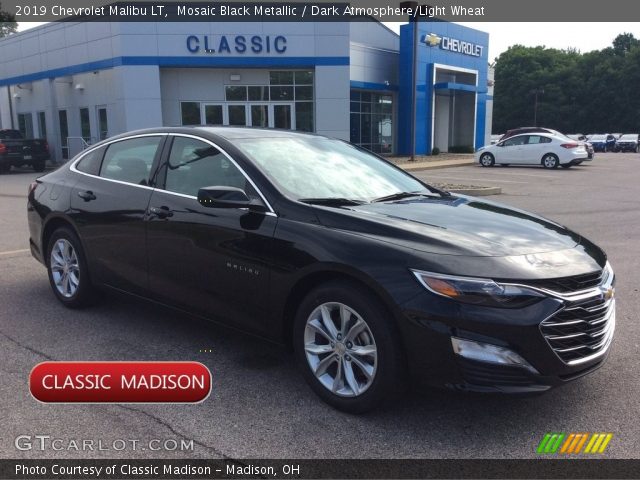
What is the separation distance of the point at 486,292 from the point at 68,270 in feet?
12.8

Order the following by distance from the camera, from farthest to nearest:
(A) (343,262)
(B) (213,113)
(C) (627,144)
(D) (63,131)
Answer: (C) (627,144) → (D) (63,131) → (B) (213,113) → (A) (343,262)

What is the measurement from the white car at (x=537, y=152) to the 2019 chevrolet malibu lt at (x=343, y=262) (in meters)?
21.7

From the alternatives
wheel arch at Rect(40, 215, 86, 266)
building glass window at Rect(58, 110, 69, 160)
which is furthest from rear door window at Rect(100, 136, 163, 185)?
building glass window at Rect(58, 110, 69, 160)

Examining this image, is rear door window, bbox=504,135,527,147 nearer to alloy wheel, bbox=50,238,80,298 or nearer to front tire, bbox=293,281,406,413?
alloy wheel, bbox=50,238,80,298

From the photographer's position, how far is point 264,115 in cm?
2664

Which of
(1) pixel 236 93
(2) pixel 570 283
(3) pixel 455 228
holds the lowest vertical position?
(2) pixel 570 283

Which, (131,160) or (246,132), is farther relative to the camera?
(131,160)

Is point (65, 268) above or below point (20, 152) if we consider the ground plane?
below

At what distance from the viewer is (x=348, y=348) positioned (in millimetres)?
3359

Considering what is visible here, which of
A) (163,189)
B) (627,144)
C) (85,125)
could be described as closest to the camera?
(163,189)

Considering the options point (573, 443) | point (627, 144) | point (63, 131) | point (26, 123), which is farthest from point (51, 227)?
point (627, 144)

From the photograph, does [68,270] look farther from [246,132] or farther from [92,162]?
[246,132]

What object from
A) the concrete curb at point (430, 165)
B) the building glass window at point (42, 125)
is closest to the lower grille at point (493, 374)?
the concrete curb at point (430, 165)

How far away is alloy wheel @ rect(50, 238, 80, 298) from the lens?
17.3 feet
